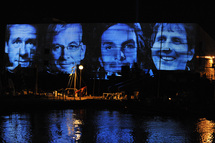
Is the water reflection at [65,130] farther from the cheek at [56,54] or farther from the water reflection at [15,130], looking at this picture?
the cheek at [56,54]

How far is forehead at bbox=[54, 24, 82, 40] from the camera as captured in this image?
40344 millimetres

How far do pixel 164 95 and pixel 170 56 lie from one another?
703 inches

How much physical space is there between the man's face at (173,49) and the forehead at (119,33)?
114 inches

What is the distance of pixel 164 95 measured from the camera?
20.7m

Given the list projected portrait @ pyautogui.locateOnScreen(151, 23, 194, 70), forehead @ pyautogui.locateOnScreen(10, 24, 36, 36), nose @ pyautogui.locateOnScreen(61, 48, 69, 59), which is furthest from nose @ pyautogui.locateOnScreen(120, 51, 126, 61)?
forehead @ pyautogui.locateOnScreen(10, 24, 36, 36)

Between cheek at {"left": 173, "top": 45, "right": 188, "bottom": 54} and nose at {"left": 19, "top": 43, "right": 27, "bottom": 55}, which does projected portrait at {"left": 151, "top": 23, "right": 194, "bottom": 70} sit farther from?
nose at {"left": 19, "top": 43, "right": 27, "bottom": 55}

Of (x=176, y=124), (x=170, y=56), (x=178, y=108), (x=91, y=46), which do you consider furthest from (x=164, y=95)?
(x=91, y=46)

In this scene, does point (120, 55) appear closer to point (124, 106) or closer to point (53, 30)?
point (53, 30)

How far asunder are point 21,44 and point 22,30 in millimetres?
1730

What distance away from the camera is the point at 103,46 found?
39.7 meters

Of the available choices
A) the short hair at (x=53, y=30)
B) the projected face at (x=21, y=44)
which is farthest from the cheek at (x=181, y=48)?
the projected face at (x=21, y=44)

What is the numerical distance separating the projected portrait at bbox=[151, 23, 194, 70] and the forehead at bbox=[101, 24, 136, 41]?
2.55m

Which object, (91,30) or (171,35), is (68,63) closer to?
(91,30)

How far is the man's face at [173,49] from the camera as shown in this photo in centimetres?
3775
